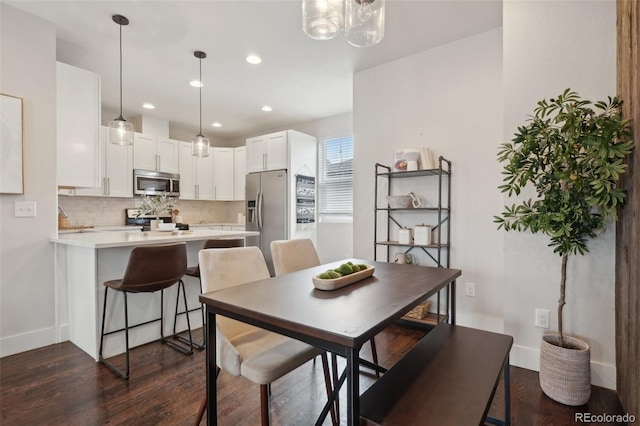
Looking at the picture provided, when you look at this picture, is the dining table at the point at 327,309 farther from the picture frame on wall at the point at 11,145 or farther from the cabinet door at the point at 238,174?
the cabinet door at the point at 238,174

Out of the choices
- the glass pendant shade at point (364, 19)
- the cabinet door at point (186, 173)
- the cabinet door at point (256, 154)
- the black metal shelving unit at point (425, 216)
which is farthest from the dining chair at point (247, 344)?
the cabinet door at point (186, 173)

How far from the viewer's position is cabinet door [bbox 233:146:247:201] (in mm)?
5918

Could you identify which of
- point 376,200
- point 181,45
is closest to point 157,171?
point 181,45

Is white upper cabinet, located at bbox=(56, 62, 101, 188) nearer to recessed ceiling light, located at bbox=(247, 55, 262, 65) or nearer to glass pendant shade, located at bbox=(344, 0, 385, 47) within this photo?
recessed ceiling light, located at bbox=(247, 55, 262, 65)

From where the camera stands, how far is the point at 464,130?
115 inches

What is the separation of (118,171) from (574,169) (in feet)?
17.4

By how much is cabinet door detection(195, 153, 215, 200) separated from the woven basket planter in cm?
537

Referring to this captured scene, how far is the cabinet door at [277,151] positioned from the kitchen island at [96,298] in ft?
7.70

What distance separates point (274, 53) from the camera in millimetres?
3162

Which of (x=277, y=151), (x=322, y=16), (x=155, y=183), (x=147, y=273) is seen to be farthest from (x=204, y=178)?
(x=322, y=16)

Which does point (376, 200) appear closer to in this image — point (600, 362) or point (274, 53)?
point (274, 53)

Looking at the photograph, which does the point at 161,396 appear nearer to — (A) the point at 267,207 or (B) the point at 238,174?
(A) the point at 267,207

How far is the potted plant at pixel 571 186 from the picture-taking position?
1613 millimetres

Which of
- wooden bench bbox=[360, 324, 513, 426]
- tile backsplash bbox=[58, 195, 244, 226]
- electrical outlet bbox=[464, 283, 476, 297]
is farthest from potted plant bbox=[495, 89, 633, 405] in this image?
tile backsplash bbox=[58, 195, 244, 226]
